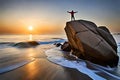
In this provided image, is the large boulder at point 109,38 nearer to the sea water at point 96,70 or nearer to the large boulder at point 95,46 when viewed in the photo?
the large boulder at point 95,46

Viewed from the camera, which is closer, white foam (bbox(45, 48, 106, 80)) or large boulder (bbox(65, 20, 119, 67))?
white foam (bbox(45, 48, 106, 80))

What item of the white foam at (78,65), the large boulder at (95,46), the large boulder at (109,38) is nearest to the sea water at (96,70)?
the white foam at (78,65)

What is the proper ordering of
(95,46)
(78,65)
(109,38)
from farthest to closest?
(109,38)
(95,46)
(78,65)

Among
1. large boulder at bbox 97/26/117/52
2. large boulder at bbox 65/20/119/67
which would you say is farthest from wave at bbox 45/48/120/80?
large boulder at bbox 97/26/117/52

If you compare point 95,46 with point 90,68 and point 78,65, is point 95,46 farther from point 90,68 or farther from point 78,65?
point 90,68

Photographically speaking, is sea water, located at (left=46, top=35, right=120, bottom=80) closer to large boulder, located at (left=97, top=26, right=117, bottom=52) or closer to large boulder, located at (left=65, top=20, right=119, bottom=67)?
large boulder, located at (left=65, top=20, right=119, bottom=67)

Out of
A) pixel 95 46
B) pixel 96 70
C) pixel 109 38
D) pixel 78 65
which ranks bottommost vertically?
pixel 96 70

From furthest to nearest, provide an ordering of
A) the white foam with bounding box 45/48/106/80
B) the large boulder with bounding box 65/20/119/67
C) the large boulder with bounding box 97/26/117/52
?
the large boulder with bounding box 97/26/117/52 < the large boulder with bounding box 65/20/119/67 < the white foam with bounding box 45/48/106/80

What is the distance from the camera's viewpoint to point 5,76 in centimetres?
845

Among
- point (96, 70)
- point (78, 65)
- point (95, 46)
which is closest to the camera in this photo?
point (96, 70)

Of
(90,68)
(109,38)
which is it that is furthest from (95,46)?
(109,38)

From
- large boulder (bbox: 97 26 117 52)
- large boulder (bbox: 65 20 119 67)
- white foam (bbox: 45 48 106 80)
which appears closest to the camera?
white foam (bbox: 45 48 106 80)

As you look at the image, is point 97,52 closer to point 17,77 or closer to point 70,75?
point 70,75

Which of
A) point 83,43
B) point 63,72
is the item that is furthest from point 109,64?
point 63,72
